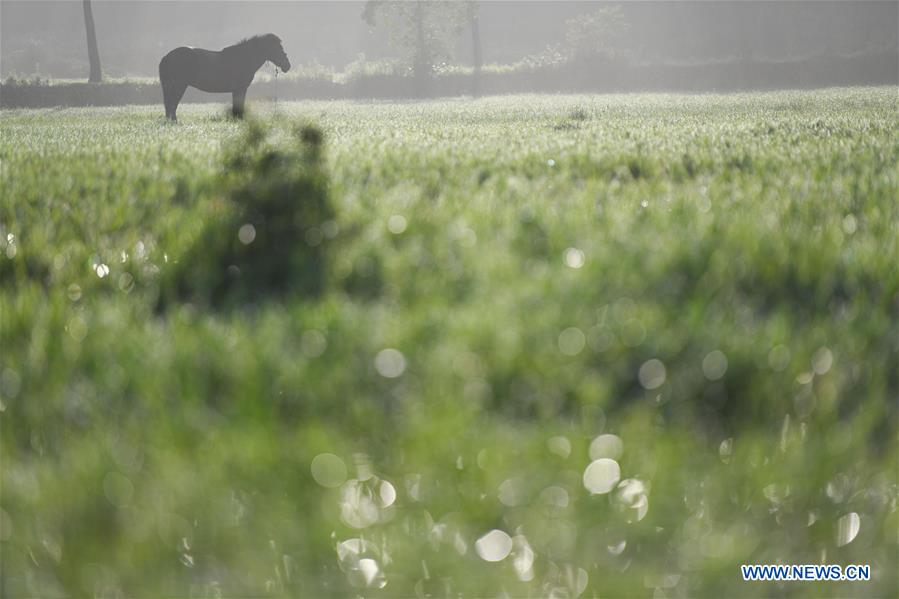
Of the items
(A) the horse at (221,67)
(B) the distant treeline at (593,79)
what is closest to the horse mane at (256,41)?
(A) the horse at (221,67)

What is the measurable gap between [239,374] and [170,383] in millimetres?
142

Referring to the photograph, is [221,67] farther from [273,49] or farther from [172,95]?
[172,95]

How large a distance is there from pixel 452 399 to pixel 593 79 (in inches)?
2191

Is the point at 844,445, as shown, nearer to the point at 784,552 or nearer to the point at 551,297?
the point at 784,552

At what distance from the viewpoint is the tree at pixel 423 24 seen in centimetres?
5238

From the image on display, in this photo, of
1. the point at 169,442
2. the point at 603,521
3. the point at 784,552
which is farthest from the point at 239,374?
the point at 784,552

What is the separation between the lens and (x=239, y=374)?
1.66 metres

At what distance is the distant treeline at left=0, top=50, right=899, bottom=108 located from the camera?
44.8m

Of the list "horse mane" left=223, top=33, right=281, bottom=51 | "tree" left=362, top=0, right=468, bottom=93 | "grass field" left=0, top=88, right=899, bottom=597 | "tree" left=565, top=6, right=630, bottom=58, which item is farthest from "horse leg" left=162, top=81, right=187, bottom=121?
"tree" left=565, top=6, right=630, bottom=58

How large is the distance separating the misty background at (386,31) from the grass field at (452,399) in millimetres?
53784

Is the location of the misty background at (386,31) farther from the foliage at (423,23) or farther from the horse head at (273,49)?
the horse head at (273,49)

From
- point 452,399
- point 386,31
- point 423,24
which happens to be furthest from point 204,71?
point 386,31

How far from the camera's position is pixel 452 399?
1.51 metres

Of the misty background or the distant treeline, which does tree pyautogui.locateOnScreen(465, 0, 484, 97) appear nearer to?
the distant treeline
